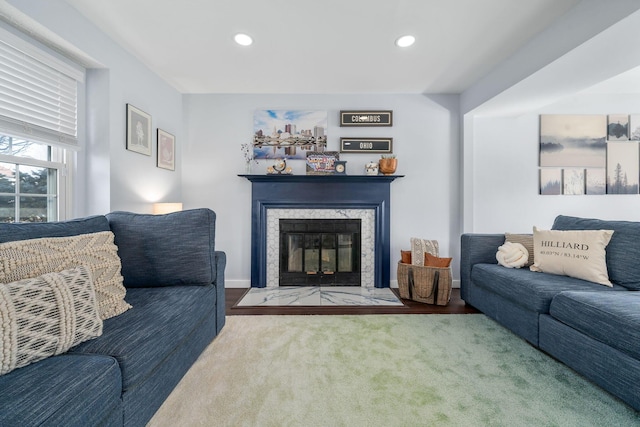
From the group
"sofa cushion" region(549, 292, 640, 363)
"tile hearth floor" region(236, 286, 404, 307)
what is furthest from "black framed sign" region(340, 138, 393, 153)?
"sofa cushion" region(549, 292, 640, 363)

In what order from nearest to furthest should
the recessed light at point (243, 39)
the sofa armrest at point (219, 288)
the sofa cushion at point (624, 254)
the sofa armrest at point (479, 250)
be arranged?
1. the sofa cushion at point (624, 254)
2. the sofa armrest at point (219, 288)
3. the recessed light at point (243, 39)
4. the sofa armrest at point (479, 250)

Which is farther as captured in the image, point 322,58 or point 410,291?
point 410,291

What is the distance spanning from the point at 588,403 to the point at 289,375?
61.7 inches

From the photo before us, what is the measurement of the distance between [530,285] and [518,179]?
2.03 meters

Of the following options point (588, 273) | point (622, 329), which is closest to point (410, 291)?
→ point (588, 273)

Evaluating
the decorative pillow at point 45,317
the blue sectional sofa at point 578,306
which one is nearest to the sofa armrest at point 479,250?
the blue sectional sofa at point 578,306

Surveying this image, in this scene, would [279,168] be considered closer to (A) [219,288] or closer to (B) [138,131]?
(B) [138,131]

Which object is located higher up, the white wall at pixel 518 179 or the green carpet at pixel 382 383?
the white wall at pixel 518 179

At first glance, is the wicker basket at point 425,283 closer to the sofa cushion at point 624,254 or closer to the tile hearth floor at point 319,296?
the tile hearth floor at point 319,296

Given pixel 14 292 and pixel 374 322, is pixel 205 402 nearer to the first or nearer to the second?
pixel 14 292

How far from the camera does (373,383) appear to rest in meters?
1.52

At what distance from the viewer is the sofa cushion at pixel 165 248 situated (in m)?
1.78

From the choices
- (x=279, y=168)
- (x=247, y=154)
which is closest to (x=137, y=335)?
(x=279, y=168)

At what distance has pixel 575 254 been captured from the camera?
80.4 inches
